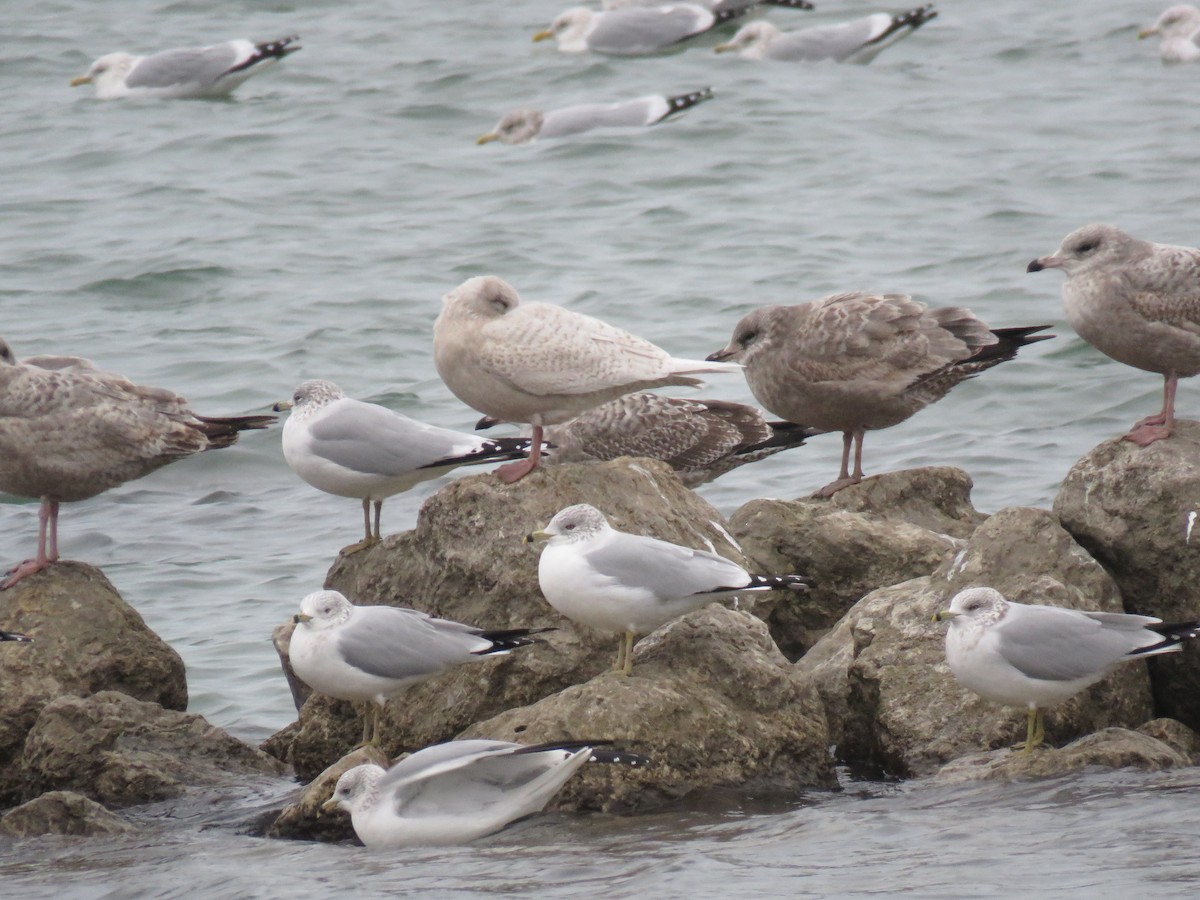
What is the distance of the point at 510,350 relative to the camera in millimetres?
7496

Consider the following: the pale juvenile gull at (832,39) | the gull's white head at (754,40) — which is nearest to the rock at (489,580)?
the pale juvenile gull at (832,39)

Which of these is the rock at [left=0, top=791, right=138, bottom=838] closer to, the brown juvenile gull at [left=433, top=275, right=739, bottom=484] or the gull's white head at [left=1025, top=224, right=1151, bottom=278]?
the brown juvenile gull at [left=433, top=275, right=739, bottom=484]

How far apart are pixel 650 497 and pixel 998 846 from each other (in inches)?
96.0

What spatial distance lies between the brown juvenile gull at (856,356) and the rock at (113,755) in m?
3.21

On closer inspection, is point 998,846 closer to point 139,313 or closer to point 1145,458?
point 1145,458

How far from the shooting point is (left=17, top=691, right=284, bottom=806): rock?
22.5 feet

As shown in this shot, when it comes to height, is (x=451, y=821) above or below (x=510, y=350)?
below

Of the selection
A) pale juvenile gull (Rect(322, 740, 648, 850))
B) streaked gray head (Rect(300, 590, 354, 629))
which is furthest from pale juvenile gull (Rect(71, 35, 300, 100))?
pale juvenile gull (Rect(322, 740, 648, 850))

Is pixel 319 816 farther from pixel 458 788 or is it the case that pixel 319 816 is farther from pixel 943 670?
pixel 943 670

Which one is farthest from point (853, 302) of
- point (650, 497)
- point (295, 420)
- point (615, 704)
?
point (615, 704)

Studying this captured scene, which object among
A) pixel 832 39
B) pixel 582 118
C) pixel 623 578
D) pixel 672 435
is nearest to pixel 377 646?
pixel 623 578

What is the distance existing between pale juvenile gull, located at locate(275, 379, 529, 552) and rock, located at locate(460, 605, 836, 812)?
137cm

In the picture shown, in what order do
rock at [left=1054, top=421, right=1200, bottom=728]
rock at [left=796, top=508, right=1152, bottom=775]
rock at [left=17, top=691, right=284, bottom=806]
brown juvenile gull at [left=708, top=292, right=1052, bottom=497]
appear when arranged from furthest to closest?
brown juvenile gull at [left=708, top=292, right=1052, bottom=497] → rock at [left=1054, top=421, right=1200, bottom=728] → rock at [left=17, top=691, right=284, bottom=806] → rock at [left=796, top=508, right=1152, bottom=775]

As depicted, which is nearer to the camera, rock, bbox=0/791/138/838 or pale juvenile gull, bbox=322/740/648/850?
pale juvenile gull, bbox=322/740/648/850
